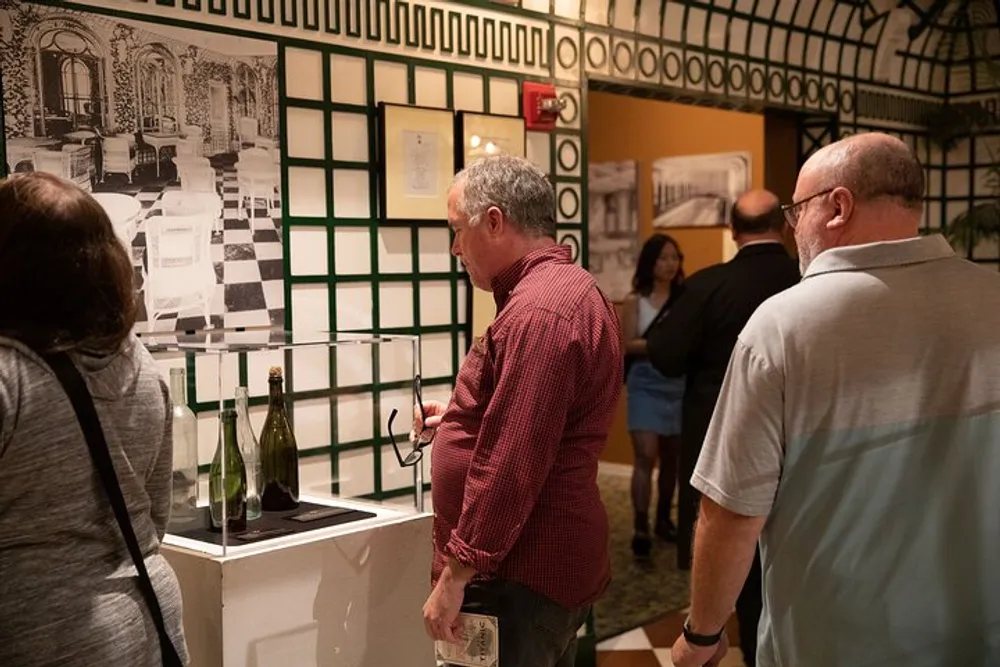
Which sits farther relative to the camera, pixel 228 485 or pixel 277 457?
pixel 277 457

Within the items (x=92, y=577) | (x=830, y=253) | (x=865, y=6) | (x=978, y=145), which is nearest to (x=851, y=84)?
(x=865, y=6)

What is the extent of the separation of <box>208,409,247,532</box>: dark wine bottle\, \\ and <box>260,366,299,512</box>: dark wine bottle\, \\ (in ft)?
0.39

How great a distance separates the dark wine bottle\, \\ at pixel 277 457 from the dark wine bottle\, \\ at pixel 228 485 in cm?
12

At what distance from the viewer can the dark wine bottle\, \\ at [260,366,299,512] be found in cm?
246

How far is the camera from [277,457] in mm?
2529

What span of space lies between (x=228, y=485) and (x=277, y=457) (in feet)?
0.87

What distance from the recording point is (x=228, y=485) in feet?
7.45

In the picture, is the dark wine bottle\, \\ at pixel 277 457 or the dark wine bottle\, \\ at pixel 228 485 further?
the dark wine bottle\, \\ at pixel 277 457

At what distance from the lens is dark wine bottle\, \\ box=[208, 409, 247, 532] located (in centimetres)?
225

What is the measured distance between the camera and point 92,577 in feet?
5.03

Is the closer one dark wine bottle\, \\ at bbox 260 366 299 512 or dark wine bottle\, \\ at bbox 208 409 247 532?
dark wine bottle\, \\ at bbox 208 409 247 532

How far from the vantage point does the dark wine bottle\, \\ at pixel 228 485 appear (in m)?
2.25

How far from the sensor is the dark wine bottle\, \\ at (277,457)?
97.0 inches

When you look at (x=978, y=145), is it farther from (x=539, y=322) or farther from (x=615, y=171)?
(x=539, y=322)
